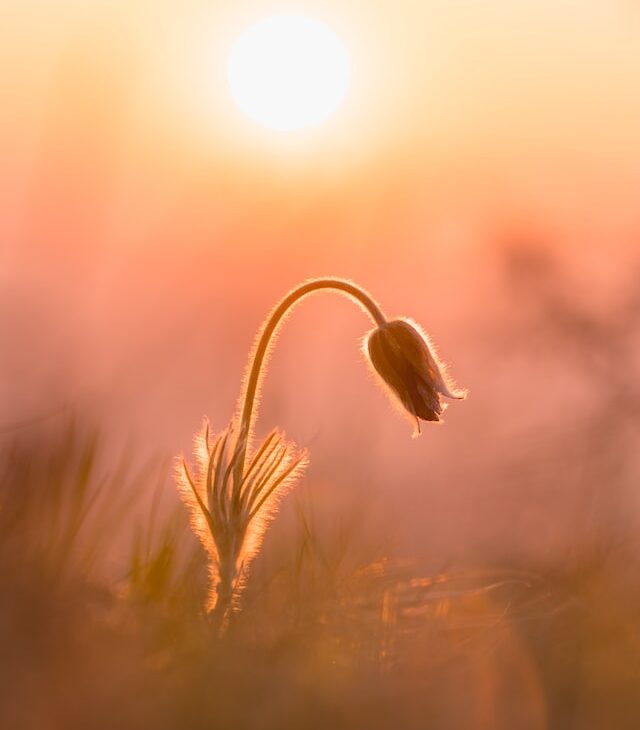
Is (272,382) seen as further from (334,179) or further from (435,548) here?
(334,179)

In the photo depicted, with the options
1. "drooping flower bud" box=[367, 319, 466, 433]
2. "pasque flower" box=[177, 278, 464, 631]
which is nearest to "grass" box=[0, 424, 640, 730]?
"pasque flower" box=[177, 278, 464, 631]

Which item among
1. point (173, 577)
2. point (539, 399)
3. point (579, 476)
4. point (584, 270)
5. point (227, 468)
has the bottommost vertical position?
point (173, 577)

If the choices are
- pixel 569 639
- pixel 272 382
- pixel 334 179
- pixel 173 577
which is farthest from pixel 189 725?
pixel 334 179

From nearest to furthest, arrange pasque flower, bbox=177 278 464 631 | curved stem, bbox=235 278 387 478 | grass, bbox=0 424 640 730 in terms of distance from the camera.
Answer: grass, bbox=0 424 640 730, pasque flower, bbox=177 278 464 631, curved stem, bbox=235 278 387 478

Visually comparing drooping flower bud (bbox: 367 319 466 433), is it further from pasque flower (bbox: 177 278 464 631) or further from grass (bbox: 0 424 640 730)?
grass (bbox: 0 424 640 730)

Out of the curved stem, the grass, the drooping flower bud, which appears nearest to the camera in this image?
the grass

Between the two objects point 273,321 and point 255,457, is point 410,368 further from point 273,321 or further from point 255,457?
point 255,457

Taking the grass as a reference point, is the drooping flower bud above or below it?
above

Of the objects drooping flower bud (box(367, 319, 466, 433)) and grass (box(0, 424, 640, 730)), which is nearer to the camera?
grass (box(0, 424, 640, 730))
